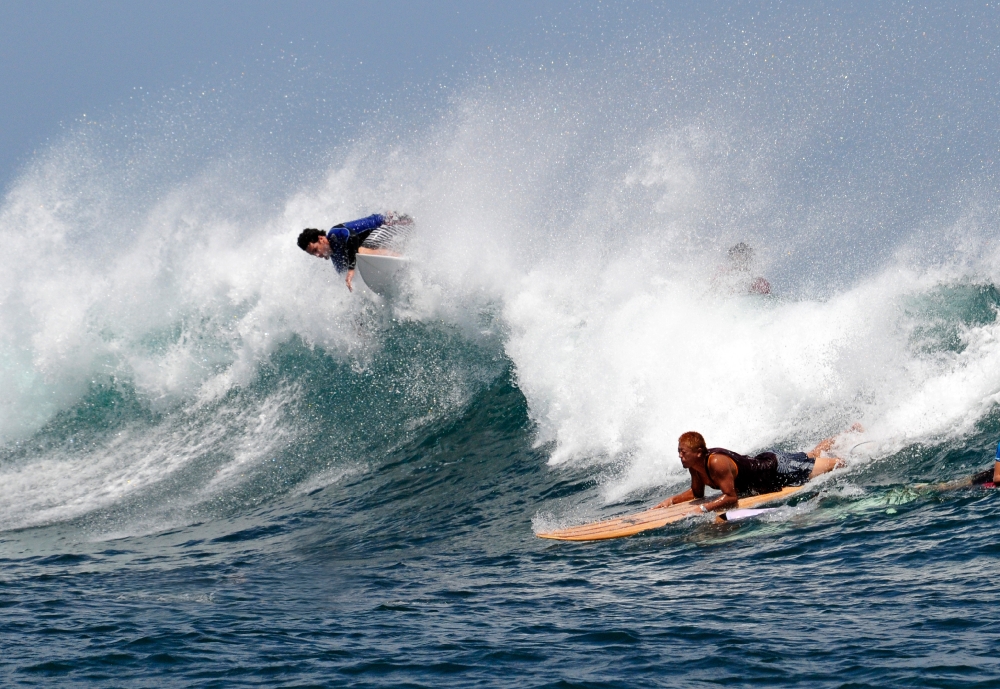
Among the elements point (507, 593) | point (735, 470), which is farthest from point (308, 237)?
point (507, 593)

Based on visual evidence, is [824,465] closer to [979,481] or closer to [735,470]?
[735,470]

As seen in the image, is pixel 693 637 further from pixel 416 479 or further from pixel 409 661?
pixel 416 479

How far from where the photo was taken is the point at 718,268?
13992 millimetres

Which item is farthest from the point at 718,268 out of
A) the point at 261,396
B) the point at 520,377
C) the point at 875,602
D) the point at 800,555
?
the point at 875,602

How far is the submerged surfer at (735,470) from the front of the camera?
853 cm

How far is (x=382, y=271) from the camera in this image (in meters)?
13.6

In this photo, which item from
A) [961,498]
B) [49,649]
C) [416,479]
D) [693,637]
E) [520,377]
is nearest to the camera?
[693,637]

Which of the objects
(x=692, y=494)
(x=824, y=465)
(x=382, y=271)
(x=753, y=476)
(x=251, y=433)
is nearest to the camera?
(x=753, y=476)

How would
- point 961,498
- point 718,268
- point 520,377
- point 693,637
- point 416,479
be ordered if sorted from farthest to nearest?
point 718,268, point 520,377, point 416,479, point 961,498, point 693,637

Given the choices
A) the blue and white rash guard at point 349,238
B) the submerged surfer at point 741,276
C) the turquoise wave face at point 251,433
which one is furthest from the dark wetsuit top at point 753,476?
the blue and white rash guard at point 349,238

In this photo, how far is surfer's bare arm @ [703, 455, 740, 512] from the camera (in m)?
8.48

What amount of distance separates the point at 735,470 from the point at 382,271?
21.2 feet

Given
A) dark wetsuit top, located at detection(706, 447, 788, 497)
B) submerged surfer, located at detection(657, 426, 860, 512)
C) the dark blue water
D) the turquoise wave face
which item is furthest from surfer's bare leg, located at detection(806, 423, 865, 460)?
the turquoise wave face

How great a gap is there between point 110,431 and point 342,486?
433cm
